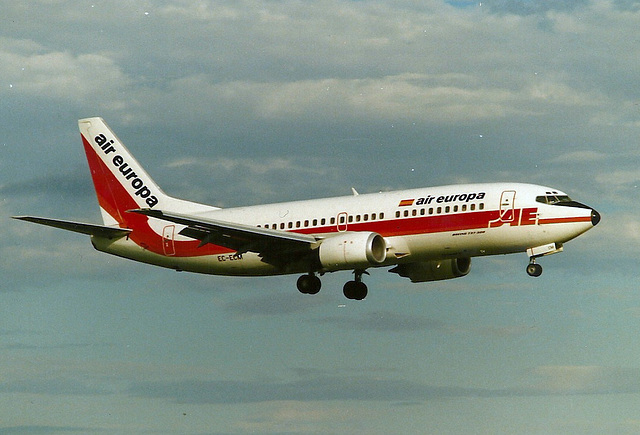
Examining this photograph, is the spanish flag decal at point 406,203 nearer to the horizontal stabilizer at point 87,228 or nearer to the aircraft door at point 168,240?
the aircraft door at point 168,240

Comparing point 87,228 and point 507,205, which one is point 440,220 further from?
point 87,228

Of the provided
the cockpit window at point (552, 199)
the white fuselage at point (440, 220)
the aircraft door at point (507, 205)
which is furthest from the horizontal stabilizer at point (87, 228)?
the cockpit window at point (552, 199)

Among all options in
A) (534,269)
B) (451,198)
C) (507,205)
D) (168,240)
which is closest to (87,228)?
(168,240)

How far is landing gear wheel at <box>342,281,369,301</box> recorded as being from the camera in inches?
2109

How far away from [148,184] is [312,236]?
13029 millimetres

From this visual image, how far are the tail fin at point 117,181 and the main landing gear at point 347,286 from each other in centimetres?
829

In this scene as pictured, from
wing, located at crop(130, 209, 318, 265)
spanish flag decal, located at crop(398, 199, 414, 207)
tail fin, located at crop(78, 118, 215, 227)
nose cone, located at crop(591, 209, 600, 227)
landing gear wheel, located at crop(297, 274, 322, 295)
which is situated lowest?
landing gear wheel, located at crop(297, 274, 322, 295)

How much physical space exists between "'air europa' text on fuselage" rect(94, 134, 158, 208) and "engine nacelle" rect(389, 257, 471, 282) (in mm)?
15057

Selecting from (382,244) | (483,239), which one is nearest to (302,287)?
(382,244)

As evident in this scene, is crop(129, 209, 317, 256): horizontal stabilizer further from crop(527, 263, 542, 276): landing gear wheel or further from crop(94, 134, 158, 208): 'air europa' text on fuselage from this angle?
crop(527, 263, 542, 276): landing gear wheel

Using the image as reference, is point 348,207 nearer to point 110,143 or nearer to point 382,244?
point 382,244

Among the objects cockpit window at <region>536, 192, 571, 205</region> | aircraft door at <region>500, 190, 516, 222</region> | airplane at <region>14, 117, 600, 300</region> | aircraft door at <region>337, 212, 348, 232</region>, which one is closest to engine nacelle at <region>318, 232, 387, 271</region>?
airplane at <region>14, 117, 600, 300</region>

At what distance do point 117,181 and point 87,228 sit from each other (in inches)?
194

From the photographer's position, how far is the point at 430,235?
152ft
